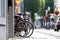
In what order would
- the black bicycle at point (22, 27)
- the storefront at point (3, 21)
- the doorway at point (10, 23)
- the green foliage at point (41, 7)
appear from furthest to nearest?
the green foliage at point (41, 7)
the black bicycle at point (22, 27)
the doorway at point (10, 23)
the storefront at point (3, 21)

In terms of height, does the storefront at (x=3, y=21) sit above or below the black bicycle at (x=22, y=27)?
above

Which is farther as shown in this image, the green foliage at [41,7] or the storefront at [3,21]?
the green foliage at [41,7]

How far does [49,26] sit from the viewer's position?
132 feet

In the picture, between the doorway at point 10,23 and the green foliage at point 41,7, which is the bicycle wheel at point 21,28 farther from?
the green foliage at point 41,7

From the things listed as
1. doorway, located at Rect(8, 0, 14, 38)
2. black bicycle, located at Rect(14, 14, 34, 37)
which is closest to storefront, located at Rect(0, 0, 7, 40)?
doorway, located at Rect(8, 0, 14, 38)

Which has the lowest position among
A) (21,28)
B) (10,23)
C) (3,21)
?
(21,28)

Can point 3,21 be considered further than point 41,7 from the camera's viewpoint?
No

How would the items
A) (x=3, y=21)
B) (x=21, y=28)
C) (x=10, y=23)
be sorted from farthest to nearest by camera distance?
(x=21, y=28) → (x=10, y=23) → (x=3, y=21)

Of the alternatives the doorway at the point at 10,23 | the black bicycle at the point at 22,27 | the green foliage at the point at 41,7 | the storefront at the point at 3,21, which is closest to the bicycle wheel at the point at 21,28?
the black bicycle at the point at 22,27

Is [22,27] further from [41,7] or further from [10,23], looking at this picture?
[41,7]

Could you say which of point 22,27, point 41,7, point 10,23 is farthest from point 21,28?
point 41,7

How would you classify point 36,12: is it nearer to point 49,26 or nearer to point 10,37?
point 49,26

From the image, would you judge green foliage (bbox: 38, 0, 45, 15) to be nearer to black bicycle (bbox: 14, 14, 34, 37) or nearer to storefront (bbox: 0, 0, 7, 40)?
black bicycle (bbox: 14, 14, 34, 37)

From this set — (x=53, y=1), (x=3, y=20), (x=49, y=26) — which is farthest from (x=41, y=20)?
(x=3, y=20)
